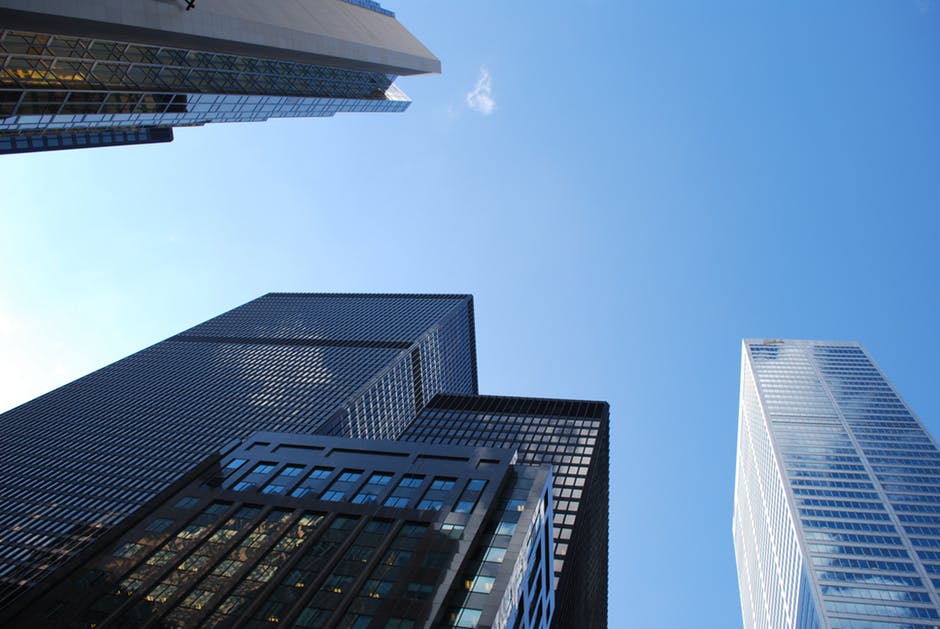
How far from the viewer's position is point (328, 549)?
47906 mm

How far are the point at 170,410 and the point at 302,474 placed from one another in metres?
102

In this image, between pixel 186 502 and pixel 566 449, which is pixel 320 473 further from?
pixel 566 449

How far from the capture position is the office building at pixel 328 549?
136 ft

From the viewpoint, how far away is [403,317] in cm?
19350

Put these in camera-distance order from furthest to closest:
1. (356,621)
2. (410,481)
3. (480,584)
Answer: (410,481) → (480,584) → (356,621)

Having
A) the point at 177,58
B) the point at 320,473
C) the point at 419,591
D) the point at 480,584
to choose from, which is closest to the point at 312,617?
the point at 419,591

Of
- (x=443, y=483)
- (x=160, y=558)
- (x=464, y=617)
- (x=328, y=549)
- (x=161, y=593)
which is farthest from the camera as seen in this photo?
(x=443, y=483)

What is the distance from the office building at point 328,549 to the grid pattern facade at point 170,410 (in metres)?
53.9

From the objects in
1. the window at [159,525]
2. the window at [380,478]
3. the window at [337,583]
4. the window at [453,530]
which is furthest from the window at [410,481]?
the window at [159,525]

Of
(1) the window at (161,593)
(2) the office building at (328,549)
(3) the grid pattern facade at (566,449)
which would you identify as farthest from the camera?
(3) the grid pattern facade at (566,449)

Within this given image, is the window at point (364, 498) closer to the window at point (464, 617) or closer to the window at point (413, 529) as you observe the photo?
the window at point (413, 529)

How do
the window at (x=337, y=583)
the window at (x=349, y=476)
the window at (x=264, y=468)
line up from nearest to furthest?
the window at (x=337, y=583) → the window at (x=349, y=476) → the window at (x=264, y=468)

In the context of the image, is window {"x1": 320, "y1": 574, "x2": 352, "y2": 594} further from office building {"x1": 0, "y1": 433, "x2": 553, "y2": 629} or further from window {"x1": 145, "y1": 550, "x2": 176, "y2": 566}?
window {"x1": 145, "y1": 550, "x2": 176, "y2": 566}

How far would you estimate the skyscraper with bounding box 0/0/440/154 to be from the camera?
3177 cm
